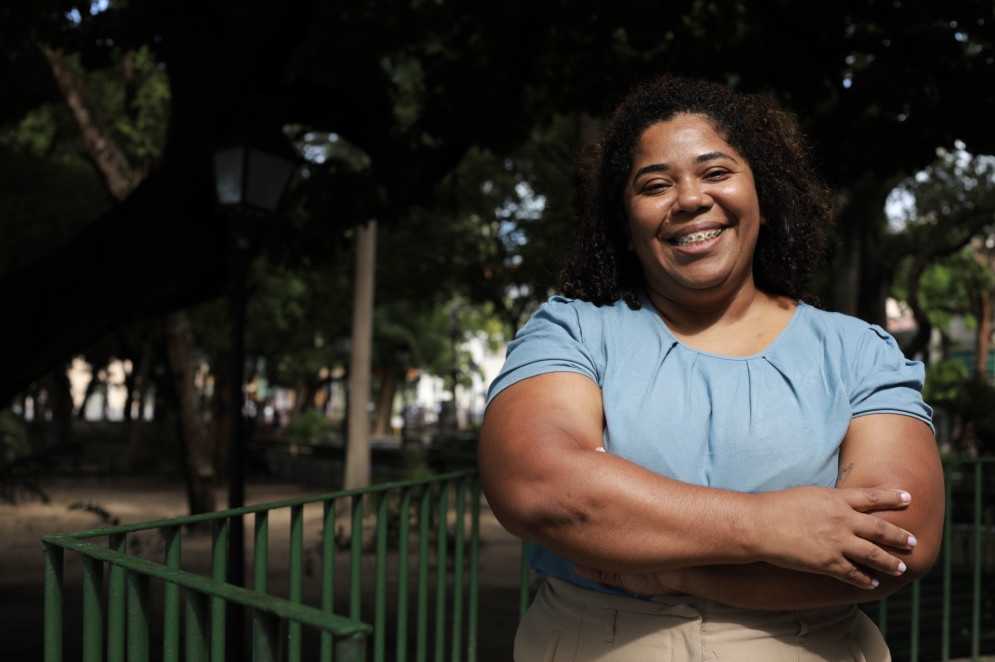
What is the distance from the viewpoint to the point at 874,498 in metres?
1.70

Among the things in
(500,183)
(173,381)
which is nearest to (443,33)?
(173,381)

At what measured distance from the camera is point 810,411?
1.81 meters

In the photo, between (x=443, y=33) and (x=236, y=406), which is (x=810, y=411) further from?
(x=443, y=33)

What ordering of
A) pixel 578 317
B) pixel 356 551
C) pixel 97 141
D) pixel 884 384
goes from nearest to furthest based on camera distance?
pixel 884 384
pixel 578 317
pixel 356 551
pixel 97 141

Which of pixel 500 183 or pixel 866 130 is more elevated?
pixel 500 183

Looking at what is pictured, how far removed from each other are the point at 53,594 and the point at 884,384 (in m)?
1.56

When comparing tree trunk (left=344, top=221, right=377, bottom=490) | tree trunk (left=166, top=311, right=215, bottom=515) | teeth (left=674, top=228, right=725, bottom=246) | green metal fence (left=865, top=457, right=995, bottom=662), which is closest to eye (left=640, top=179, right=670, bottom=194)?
teeth (left=674, top=228, right=725, bottom=246)

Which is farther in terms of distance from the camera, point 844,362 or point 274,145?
point 274,145

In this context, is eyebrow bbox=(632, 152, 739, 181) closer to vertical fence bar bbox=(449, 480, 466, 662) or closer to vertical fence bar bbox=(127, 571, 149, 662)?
vertical fence bar bbox=(127, 571, 149, 662)

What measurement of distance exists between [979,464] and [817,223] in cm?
238

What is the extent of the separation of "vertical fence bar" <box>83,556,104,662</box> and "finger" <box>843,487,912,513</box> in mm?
1278

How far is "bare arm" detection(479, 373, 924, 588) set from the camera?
1.64 metres

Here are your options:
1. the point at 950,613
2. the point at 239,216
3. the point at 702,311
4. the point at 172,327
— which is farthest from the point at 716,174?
the point at 172,327

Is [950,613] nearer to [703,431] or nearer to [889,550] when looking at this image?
[889,550]
